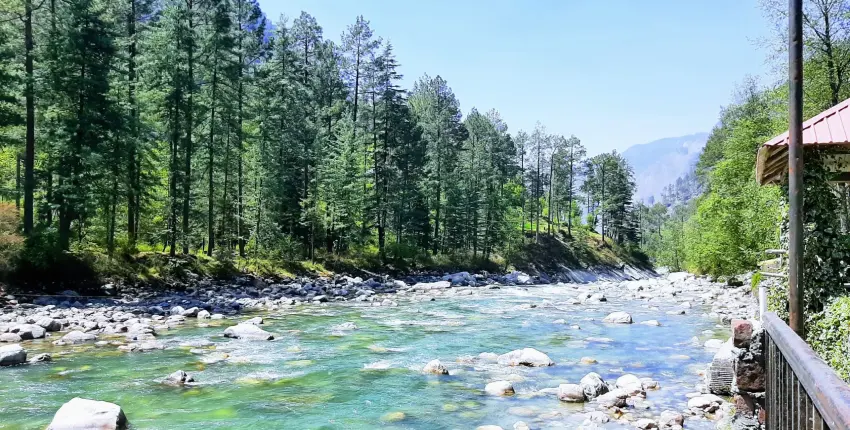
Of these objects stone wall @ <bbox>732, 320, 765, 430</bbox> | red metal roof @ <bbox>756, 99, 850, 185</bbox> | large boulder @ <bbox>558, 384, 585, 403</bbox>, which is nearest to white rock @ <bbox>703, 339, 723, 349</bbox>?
large boulder @ <bbox>558, 384, 585, 403</bbox>

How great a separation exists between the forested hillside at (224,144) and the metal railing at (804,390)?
73.9ft

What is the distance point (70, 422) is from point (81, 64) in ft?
64.1

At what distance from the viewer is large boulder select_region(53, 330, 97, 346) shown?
42.9 ft

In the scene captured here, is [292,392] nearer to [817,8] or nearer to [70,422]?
[70,422]

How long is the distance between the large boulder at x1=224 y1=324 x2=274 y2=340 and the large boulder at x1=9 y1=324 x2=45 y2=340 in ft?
14.2

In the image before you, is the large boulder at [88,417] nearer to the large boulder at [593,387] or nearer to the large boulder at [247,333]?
the large boulder at [593,387]

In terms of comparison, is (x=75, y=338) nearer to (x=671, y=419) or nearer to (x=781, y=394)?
(x=671, y=419)

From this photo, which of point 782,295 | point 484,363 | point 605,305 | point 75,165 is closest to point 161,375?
point 484,363

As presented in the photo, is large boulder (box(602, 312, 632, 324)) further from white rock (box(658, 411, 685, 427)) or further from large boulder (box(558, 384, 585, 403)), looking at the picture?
white rock (box(658, 411, 685, 427))

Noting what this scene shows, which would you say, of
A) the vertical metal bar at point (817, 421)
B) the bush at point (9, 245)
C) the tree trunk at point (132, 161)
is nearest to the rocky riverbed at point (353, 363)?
the bush at point (9, 245)

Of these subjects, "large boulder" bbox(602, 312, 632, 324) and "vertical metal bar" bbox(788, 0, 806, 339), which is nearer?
"vertical metal bar" bbox(788, 0, 806, 339)

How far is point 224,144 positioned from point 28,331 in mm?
18484

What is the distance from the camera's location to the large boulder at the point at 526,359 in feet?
38.9

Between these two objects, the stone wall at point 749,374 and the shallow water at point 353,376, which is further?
the shallow water at point 353,376
